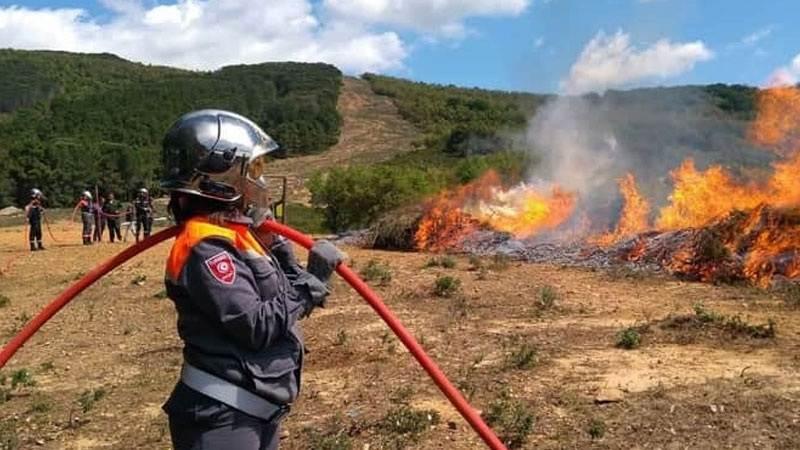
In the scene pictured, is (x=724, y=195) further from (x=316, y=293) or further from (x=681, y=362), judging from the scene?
(x=316, y=293)

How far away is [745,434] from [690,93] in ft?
75.0

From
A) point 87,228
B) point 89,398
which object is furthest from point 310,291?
point 87,228

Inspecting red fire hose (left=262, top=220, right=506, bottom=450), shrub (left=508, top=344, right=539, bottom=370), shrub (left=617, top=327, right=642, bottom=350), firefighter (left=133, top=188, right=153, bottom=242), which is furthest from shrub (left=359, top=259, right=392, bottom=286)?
red fire hose (left=262, top=220, right=506, bottom=450)

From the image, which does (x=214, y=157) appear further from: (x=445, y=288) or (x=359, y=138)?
(x=359, y=138)

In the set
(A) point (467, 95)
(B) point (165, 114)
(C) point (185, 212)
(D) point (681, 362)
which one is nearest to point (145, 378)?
(D) point (681, 362)

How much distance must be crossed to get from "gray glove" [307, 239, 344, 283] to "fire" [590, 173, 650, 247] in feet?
52.2

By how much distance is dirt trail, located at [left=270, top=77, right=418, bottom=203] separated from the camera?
71250mm

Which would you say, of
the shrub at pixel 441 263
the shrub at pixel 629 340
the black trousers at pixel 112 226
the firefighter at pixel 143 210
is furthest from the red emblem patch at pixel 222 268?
the black trousers at pixel 112 226

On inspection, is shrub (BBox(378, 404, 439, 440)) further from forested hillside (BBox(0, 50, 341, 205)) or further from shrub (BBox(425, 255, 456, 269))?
forested hillside (BBox(0, 50, 341, 205))

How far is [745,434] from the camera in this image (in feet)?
19.0

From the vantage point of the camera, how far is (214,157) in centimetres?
310

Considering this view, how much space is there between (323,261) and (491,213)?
2004 centimetres

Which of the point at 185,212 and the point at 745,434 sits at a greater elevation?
the point at 185,212

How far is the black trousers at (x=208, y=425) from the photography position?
2998mm
